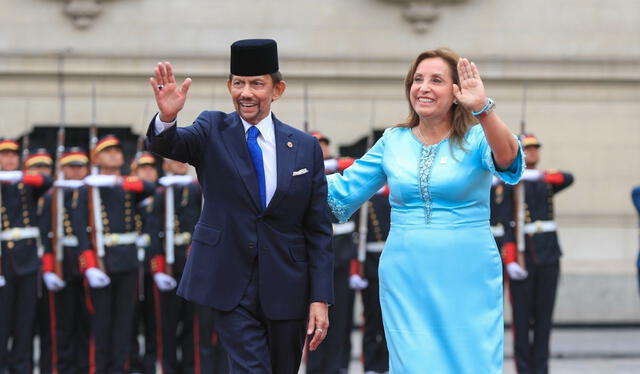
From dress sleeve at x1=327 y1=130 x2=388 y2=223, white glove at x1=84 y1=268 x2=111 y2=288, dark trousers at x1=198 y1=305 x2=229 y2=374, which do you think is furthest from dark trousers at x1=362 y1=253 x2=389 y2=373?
dress sleeve at x1=327 y1=130 x2=388 y2=223

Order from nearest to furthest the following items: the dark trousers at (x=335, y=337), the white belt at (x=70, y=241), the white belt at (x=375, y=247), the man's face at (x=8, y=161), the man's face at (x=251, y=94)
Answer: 1. the man's face at (x=251, y=94)
2. the man's face at (x=8, y=161)
3. the dark trousers at (x=335, y=337)
4. the white belt at (x=70, y=241)
5. the white belt at (x=375, y=247)

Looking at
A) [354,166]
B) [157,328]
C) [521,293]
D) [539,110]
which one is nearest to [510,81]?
[539,110]

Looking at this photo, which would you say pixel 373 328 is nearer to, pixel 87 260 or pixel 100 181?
pixel 87 260

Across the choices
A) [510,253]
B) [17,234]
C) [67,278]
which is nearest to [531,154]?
[510,253]

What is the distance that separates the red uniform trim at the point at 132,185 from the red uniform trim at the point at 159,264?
2.08 feet

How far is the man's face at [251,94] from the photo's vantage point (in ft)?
17.3

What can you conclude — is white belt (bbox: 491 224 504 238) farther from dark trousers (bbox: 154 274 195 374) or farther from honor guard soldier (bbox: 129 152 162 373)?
honor guard soldier (bbox: 129 152 162 373)

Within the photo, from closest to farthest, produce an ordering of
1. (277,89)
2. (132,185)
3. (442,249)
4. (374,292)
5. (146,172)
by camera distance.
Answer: (442,249)
(277,89)
(132,185)
(374,292)
(146,172)

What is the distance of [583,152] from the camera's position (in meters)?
14.4

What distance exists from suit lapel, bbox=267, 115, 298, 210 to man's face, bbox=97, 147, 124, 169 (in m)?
5.03

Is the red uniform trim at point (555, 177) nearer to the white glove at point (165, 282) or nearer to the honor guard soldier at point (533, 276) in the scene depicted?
the honor guard soldier at point (533, 276)

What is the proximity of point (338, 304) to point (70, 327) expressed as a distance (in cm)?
214

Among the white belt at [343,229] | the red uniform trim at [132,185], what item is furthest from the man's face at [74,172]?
the white belt at [343,229]

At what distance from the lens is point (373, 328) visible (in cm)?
1084
